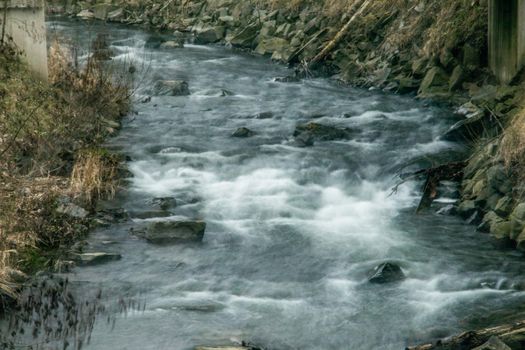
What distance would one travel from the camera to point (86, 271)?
8.72 metres

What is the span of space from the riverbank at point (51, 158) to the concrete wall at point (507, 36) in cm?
571

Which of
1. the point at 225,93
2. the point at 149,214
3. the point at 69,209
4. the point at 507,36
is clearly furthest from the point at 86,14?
the point at 69,209

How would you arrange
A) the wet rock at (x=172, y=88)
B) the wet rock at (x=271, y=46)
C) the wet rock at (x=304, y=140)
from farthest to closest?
1. the wet rock at (x=271, y=46)
2. the wet rock at (x=172, y=88)
3. the wet rock at (x=304, y=140)

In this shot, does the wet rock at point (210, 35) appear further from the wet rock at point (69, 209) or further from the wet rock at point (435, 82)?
the wet rock at point (69, 209)

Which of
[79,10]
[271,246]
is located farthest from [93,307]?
[79,10]

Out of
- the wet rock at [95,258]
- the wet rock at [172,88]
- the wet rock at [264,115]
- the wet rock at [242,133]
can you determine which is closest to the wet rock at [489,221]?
the wet rock at [95,258]

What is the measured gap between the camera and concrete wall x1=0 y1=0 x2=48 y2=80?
12.3m

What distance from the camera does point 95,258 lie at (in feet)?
29.3

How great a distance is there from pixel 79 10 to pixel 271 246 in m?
20.2

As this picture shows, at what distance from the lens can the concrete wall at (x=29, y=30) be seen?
1230cm

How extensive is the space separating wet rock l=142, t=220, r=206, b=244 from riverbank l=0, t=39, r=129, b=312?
0.68 meters

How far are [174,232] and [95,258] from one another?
1.05 meters

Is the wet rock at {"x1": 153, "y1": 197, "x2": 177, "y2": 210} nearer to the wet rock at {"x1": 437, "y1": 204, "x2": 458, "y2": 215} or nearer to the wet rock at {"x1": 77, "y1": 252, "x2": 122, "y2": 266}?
the wet rock at {"x1": 77, "y1": 252, "x2": 122, "y2": 266}

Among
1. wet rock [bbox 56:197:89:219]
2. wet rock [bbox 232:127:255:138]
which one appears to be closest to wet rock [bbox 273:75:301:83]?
wet rock [bbox 232:127:255:138]
